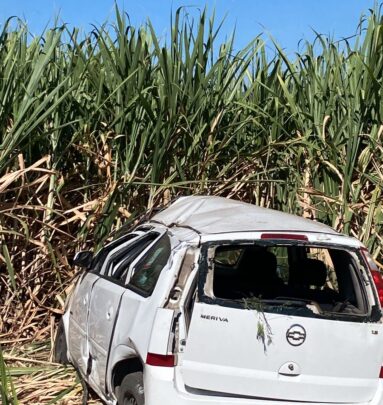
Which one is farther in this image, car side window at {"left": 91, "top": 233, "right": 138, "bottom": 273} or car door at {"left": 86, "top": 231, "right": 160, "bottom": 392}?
car side window at {"left": 91, "top": 233, "right": 138, "bottom": 273}

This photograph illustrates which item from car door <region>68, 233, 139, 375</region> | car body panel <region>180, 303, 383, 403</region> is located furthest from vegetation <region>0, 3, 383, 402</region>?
car body panel <region>180, 303, 383, 403</region>

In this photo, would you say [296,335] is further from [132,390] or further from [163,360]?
[132,390]

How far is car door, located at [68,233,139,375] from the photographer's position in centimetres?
471

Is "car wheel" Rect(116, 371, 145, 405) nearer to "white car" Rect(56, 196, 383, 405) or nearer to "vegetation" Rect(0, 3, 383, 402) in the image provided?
"white car" Rect(56, 196, 383, 405)

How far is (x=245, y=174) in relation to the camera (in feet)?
23.7

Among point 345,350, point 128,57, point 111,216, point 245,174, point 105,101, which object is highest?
point 128,57

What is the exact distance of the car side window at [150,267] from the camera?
3.71 m

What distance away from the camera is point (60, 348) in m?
5.50

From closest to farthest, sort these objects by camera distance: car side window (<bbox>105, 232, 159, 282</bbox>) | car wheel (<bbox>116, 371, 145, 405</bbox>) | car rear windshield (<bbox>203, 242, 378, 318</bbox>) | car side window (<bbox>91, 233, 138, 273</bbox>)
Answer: car rear windshield (<bbox>203, 242, 378, 318</bbox>) < car wheel (<bbox>116, 371, 145, 405</bbox>) < car side window (<bbox>105, 232, 159, 282</bbox>) < car side window (<bbox>91, 233, 138, 273</bbox>)

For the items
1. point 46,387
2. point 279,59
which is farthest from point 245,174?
point 46,387

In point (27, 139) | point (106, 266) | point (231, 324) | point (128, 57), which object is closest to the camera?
point (231, 324)

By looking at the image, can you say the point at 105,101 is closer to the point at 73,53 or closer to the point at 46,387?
the point at 73,53

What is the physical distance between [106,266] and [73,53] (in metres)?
2.95

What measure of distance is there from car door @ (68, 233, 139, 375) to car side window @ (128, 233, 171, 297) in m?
0.66
